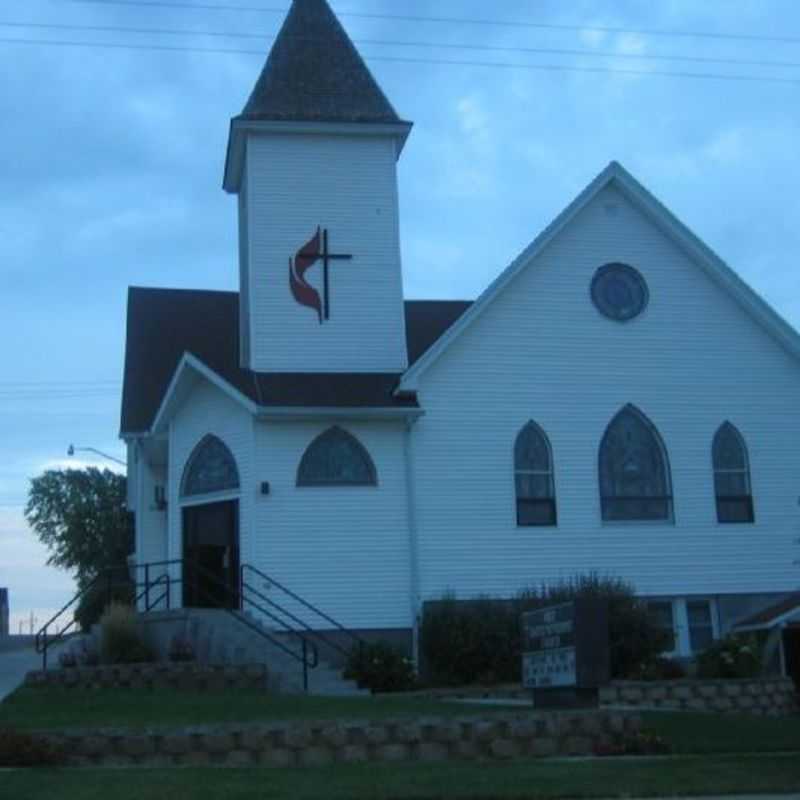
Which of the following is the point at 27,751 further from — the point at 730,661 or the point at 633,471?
the point at 633,471

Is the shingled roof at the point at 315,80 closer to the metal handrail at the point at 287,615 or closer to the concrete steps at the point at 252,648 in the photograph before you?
the metal handrail at the point at 287,615

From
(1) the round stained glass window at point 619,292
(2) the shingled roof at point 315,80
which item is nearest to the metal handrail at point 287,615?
(1) the round stained glass window at point 619,292

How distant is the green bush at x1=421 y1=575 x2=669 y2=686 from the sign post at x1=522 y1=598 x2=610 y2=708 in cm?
612

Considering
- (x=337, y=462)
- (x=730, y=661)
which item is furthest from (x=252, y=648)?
(x=730, y=661)

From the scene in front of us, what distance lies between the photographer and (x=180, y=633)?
23359 millimetres

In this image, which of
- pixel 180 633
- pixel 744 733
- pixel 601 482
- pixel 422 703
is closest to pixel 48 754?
pixel 422 703

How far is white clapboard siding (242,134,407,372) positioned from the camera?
26.0 m

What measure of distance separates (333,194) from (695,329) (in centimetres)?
693

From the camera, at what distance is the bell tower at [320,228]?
26.1 meters

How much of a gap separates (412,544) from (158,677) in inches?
210

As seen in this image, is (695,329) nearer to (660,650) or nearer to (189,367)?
(660,650)

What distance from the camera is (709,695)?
69.9ft

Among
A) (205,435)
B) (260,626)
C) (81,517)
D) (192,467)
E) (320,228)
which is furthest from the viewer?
(81,517)

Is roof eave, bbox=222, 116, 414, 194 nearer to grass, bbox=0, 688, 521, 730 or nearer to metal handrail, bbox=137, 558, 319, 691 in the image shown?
metal handrail, bbox=137, 558, 319, 691
